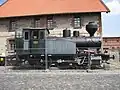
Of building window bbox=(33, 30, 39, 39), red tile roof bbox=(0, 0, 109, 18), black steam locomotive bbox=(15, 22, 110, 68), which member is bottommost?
black steam locomotive bbox=(15, 22, 110, 68)

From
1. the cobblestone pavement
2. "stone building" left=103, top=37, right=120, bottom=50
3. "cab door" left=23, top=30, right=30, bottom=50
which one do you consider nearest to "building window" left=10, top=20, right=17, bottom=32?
"cab door" left=23, top=30, right=30, bottom=50

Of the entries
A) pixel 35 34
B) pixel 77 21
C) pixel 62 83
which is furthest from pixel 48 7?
pixel 62 83

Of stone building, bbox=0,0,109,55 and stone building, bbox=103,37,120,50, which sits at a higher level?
stone building, bbox=0,0,109,55

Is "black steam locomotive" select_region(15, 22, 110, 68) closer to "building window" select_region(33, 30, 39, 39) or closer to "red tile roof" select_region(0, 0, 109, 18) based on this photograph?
"building window" select_region(33, 30, 39, 39)

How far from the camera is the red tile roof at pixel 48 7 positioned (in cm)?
3249

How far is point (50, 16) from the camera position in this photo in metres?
33.6

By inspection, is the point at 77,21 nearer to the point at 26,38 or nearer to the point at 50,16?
the point at 50,16

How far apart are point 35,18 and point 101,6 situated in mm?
8015

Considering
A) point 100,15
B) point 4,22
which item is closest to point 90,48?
A: point 100,15

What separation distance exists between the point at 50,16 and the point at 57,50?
11.4 m

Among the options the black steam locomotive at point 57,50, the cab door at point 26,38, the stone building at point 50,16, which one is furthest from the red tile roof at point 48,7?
the cab door at point 26,38

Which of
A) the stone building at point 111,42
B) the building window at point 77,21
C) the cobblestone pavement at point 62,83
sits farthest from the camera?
the stone building at point 111,42

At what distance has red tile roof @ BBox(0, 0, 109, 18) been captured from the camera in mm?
32487

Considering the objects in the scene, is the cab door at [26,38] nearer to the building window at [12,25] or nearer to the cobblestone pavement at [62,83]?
the cobblestone pavement at [62,83]
